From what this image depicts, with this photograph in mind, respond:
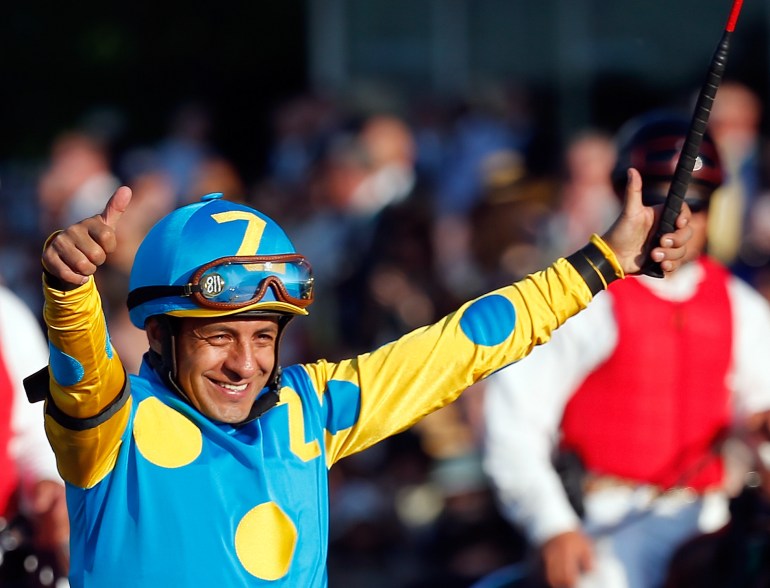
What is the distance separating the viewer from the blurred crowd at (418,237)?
26.5 ft

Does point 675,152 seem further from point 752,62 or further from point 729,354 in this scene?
point 752,62

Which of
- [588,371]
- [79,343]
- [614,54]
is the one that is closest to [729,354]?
[588,371]

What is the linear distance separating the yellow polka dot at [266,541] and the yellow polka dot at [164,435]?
0.66 ft

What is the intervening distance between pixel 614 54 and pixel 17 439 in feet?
26.9

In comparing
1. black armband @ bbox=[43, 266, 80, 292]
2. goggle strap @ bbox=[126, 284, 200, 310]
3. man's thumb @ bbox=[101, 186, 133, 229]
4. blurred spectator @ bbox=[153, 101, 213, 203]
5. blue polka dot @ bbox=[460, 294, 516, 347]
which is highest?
man's thumb @ bbox=[101, 186, 133, 229]

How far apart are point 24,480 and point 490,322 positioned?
6.00 feet

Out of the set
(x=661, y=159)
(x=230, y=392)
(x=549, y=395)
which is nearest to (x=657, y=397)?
(x=549, y=395)

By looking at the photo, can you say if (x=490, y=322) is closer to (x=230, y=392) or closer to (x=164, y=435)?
(x=230, y=392)

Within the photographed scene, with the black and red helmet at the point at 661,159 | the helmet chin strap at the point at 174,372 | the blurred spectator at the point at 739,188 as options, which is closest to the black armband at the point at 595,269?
the helmet chin strap at the point at 174,372

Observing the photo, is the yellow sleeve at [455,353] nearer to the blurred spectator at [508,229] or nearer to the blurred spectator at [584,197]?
the blurred spectator at [508,229]

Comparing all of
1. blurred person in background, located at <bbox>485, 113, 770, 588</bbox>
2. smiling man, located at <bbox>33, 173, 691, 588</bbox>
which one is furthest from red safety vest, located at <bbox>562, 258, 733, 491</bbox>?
smiling man, located at <bbox>33, 173, 691, 588</bbox>

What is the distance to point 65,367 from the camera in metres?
3.33

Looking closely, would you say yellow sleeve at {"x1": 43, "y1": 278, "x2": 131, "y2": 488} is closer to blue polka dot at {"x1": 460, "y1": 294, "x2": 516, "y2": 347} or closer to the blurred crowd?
blue polka dot at {"x1": 460, "y1": 294, "x2": 516, "y2": 347}

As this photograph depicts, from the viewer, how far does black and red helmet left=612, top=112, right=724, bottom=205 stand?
5.04m
